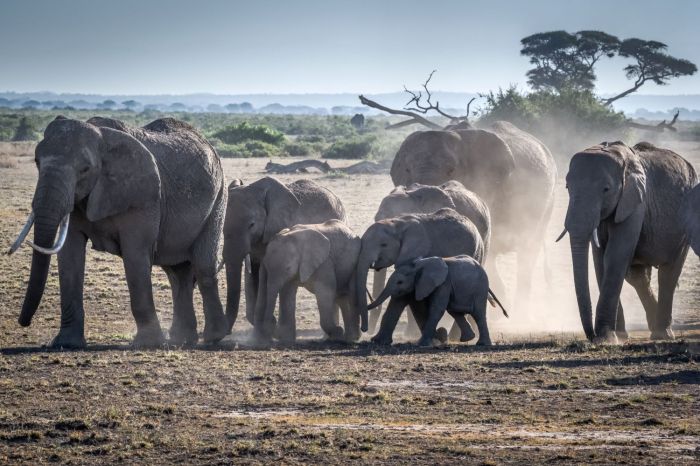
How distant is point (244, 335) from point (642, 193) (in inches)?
192

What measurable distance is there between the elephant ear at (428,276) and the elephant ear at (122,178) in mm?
3007

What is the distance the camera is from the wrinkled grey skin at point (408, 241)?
15.9 m

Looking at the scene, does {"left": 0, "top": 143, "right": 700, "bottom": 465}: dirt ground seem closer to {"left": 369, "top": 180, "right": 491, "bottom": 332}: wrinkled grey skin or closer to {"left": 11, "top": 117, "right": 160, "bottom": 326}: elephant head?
{"left": 11, "top": 117, "right": 160, "bottom": 326}: elephant head

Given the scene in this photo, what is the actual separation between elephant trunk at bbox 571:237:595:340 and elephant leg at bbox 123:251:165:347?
451 centimetres

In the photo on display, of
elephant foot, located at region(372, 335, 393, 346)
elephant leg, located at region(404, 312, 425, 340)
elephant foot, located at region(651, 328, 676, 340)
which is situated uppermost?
elephant foot, located at region(372, 335, 393, 346)

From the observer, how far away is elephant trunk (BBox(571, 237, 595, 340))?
15.0 metres

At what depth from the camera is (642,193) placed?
15422 mm

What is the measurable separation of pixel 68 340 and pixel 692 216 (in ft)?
21.9

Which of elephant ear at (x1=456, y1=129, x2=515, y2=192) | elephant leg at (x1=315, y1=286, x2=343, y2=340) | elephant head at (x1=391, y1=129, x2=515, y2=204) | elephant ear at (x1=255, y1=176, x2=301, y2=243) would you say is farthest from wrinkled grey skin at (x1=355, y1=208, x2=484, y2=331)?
elephant ear at (x1=456, y1=129, x2=515, y2=192)

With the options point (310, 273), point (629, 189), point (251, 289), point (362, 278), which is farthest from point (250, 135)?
point (629, 189)

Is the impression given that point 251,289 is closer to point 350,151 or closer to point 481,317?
point 481,317

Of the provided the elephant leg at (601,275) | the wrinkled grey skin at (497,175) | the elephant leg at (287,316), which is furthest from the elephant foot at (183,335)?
the wrinkled grey skin at (497,175)

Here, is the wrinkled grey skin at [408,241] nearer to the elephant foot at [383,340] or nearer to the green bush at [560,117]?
the elephant foot at [383,340]

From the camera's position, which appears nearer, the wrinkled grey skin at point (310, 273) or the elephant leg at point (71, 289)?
the elephant leg at point (71, 289)
